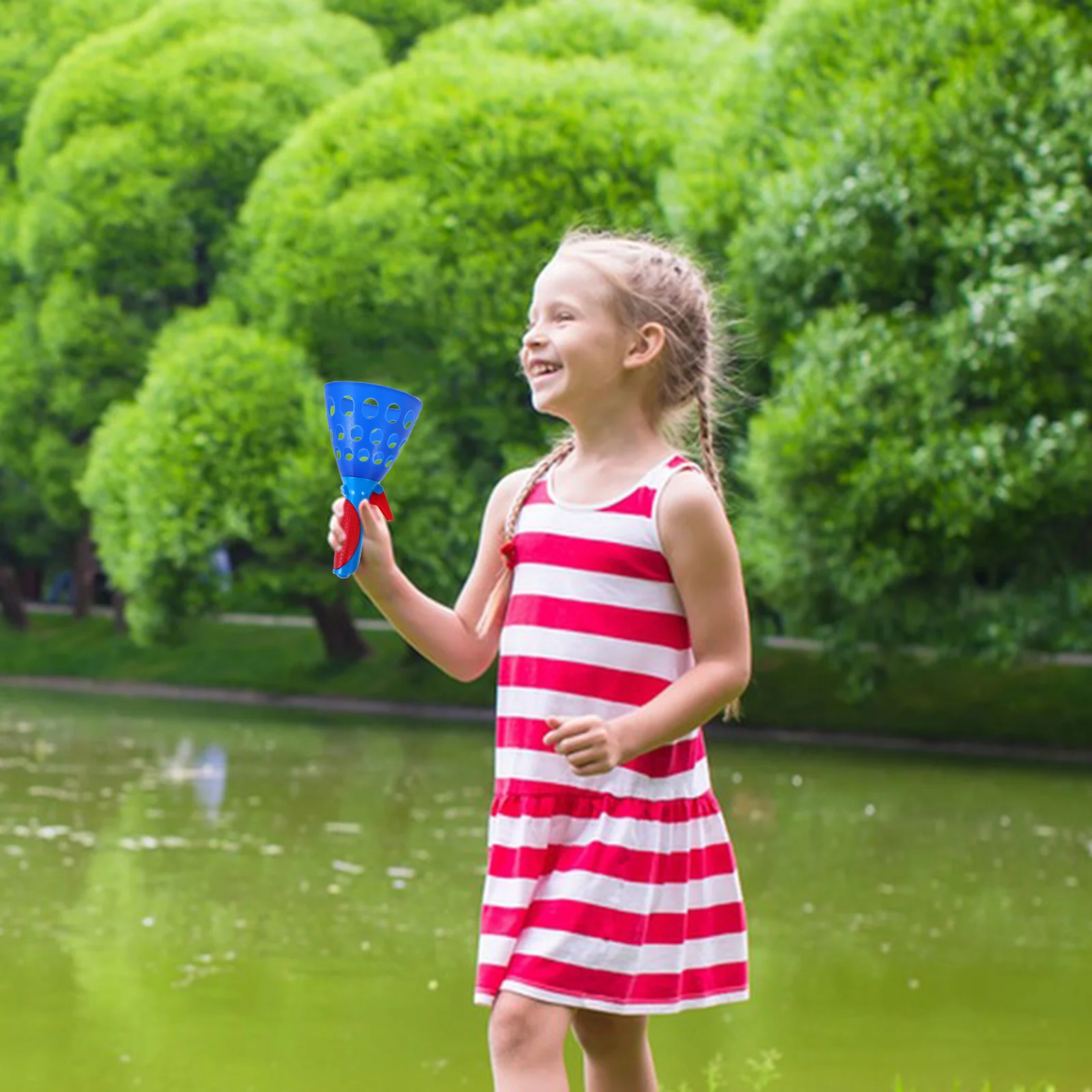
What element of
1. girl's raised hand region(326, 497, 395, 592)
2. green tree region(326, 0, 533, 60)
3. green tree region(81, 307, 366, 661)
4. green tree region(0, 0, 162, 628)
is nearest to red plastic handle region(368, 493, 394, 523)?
girl's raised hand region(326, 497, 395, 592)

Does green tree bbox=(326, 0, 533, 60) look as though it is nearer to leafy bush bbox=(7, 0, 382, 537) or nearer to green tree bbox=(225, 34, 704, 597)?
leafy bush bbox=(7, 0, 382, 537)

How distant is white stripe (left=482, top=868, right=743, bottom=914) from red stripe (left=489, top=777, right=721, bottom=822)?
0.10 meters

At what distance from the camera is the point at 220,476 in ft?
88.9

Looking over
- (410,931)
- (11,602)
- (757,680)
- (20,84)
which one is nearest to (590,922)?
(410,931)

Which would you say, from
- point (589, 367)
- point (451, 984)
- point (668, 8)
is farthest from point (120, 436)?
point (589, 367)

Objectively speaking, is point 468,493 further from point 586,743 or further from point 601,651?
point 586,743

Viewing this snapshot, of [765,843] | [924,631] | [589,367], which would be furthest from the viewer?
[924,631]

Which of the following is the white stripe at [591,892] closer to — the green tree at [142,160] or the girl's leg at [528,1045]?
the girl's leg at [528,1045]

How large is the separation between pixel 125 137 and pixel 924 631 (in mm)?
13850

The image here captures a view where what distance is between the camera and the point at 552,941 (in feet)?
12.7

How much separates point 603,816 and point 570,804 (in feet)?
0.20

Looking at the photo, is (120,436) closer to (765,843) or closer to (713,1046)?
(765,843)

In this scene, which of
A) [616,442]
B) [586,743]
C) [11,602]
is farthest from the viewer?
[11,602]

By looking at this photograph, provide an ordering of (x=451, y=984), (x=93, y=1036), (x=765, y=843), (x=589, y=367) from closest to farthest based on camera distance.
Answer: (x=589, y=367) < (x=93, y=1036) < (x=451, y=984) < (x=765, y=843)
